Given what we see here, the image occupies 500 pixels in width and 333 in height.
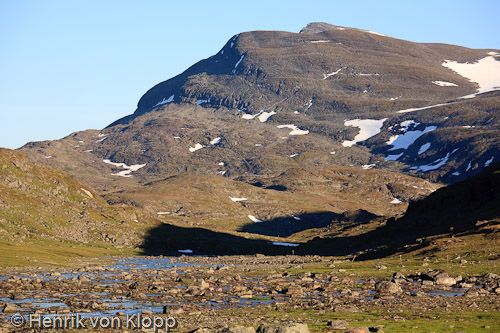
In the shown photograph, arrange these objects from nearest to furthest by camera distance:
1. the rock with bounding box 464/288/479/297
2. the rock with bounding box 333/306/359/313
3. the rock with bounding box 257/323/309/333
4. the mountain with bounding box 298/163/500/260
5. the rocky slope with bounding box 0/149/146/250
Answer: the rock with bounding box 257/323/309/333
the rock with bounding box 333/306/359/313
the rock with bounding box 464/288/479/297
the mountain with bounding box 298/163/500/260
the rocky slope with bounding box 0/149/146/250

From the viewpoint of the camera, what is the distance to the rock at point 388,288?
2874 inches

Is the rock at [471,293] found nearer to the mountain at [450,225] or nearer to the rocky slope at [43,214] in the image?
the mountain at [450,225]

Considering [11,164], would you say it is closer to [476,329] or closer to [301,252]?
[301,252]

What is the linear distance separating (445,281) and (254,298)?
25841 mm

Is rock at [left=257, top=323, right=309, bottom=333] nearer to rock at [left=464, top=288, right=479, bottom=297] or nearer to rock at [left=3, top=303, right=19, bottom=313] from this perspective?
rock at [left=3, top=303, right=19, bottom=313]

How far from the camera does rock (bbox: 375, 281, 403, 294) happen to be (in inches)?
2874

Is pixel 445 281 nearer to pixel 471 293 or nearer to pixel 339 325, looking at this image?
→ pixel 471 293

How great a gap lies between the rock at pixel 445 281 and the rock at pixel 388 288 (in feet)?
22.9

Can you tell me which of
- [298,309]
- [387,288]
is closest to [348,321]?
[298,309]

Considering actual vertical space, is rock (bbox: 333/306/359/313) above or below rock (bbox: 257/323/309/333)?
below

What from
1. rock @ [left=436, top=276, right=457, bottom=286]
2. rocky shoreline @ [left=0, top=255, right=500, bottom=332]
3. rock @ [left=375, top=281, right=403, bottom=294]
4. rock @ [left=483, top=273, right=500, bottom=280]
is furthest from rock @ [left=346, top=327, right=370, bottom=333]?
rock @ [left=483, top=273, right=500, bottom=280]

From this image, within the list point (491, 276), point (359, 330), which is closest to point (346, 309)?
point (359, 330)

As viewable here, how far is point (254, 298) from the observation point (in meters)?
70.9

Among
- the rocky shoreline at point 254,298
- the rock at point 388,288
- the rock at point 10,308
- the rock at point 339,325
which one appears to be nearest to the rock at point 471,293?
the rocky shoreline at point 254,298
